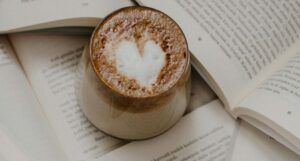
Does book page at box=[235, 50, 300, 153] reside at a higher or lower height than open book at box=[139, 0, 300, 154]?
lower

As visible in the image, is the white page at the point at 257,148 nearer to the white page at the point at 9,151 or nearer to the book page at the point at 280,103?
the book page at the point at 280,103

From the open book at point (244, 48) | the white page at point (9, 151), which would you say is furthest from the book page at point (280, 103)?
the white page at point (9, 151)

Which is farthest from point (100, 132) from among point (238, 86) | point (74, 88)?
point (238, 86)

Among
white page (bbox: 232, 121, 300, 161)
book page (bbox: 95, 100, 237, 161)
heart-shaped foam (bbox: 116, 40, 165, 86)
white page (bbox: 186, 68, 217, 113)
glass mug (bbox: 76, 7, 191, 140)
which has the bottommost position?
white page (bbox: 232, 121, 300, 161)

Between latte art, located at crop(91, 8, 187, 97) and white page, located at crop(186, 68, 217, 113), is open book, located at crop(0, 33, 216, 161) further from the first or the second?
latte art, located at crop(91, 8, 187, 97)

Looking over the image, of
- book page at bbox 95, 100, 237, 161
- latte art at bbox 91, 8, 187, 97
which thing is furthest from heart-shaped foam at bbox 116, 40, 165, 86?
book page at bbox 95, 100, 237, 161

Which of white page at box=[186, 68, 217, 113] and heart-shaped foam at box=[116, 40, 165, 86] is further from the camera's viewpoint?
white page at box=[186, 68, 217, 113]
